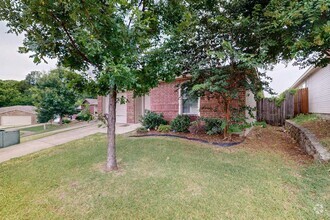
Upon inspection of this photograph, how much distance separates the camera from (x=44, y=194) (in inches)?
136

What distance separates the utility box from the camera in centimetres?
804

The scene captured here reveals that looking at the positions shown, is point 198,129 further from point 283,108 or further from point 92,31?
point 283,108

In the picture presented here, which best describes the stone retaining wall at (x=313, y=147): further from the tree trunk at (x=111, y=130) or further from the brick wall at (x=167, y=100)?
the brick wall at (x=167, y=100)

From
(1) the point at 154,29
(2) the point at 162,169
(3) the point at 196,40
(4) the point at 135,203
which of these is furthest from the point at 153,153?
(3) the point at 196,40

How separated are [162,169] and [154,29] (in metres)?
3.46

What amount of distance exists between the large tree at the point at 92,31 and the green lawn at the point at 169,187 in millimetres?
2112

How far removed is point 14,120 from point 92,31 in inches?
1463

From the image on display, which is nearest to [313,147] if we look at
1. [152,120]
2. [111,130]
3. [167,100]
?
[111,130]

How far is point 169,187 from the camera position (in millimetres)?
3439

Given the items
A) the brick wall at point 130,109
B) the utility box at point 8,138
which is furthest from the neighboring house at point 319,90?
the utility box at point 8,138

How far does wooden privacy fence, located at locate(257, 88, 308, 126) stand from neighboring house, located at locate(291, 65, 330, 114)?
0.42 meters

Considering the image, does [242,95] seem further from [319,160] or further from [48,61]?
[48,61]

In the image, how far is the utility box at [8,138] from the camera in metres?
8.04

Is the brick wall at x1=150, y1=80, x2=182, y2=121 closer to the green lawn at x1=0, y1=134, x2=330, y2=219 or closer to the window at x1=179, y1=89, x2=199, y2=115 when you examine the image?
the window at x1=179, y1=89, x2=199, y2=115
